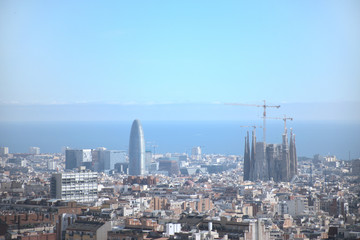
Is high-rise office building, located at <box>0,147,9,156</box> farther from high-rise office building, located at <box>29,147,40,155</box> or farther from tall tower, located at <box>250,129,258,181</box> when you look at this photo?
high-rise office building, located at <box>29,147,40,155</box>

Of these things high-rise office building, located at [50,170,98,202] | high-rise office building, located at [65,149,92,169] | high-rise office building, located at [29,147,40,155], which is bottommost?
high-rise office building, located at [50,170,98,202]

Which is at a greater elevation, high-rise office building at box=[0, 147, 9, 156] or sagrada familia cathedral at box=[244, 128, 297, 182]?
high-rise office building at box=[0, 147, 9, 156]

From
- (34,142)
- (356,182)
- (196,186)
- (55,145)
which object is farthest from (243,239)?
(55,145)

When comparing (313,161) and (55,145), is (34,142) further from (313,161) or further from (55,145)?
(313,161)

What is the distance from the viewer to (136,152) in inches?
3228

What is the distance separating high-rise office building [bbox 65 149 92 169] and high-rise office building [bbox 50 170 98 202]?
111 feet

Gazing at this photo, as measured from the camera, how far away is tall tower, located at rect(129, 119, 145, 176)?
8012cm

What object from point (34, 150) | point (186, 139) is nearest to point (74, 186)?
point (34, 150)

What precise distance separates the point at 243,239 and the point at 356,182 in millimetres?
24302

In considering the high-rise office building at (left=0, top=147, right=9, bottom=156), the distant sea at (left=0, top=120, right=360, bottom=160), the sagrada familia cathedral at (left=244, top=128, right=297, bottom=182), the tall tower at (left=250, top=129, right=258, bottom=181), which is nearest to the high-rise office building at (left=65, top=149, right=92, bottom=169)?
the distant sea at (left=0, top=120, right=360, bottom=160)

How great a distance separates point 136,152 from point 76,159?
6904 millimetres

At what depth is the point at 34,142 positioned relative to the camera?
9856 cm

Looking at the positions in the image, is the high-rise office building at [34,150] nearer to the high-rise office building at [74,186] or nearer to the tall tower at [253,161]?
the tall tower at [253,161]

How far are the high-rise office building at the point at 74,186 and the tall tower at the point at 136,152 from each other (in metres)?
37.3
